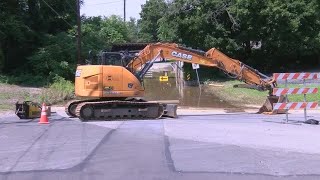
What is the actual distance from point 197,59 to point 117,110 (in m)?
3.85

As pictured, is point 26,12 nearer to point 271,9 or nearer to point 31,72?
point 31,72

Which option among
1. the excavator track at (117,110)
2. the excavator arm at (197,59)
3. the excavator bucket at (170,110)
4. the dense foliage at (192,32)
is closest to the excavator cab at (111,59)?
the excavator arm at (197,59)

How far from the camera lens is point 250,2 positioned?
153 ft

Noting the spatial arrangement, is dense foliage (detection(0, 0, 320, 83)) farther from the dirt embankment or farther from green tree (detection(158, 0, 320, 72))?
the dirt embankment

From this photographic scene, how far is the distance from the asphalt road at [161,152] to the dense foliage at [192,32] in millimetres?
24965

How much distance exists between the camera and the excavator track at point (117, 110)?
1750cm

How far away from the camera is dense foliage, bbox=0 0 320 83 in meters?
39.5

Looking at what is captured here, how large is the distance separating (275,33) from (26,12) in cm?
2278

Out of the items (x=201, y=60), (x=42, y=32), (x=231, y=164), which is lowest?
(x=231, y=164)

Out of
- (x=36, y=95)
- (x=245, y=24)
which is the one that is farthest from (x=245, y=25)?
(x=36, y=95)

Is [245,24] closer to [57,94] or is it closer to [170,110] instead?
[57,94]

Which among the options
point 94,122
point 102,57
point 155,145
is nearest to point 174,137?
point 155,145

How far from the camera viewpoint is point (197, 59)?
19312 mm

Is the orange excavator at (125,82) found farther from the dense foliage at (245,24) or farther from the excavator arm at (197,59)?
the dense foliage at (245,24)
